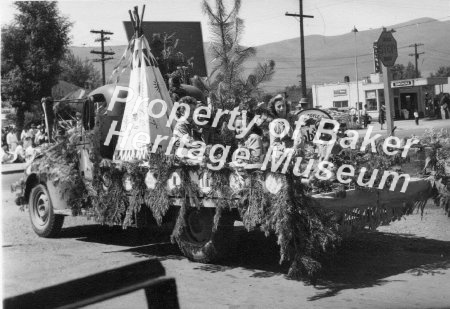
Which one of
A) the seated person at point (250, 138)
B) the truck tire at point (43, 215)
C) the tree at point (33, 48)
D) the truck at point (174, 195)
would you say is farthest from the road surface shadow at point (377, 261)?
the tree at point (33, 48)

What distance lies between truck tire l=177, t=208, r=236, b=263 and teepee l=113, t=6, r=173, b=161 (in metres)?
1.18

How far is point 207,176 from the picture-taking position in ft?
19.9

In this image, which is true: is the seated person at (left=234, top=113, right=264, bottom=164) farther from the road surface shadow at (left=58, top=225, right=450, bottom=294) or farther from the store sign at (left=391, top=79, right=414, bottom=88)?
the store sign at (left=391, top=79, right=414, bottom=88)

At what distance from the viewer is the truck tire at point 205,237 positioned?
20.6 feet

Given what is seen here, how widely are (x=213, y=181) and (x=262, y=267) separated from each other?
1.14 m

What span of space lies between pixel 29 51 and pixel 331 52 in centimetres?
14672

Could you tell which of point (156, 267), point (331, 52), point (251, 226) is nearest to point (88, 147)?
point (251, 226)

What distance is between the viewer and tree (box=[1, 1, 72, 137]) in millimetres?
19984

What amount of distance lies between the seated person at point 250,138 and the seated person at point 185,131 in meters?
0.56

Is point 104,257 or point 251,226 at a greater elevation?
point 251,226

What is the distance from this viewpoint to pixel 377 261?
20.9ft

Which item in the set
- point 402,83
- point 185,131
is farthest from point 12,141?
point 402,83

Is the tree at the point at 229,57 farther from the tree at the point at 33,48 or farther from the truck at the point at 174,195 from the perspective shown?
the tree at the point at 33,48

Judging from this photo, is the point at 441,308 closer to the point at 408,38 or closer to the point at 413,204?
the point at 413,204
